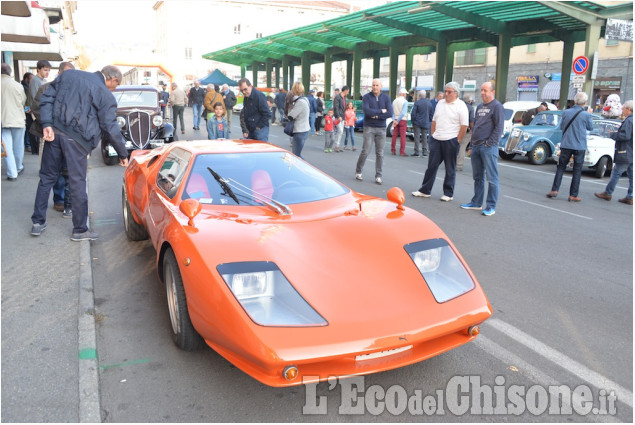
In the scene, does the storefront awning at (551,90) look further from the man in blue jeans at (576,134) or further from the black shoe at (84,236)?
the black shoe at (84,236)

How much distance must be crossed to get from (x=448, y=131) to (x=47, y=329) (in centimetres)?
634

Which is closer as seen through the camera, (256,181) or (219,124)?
(256,181)

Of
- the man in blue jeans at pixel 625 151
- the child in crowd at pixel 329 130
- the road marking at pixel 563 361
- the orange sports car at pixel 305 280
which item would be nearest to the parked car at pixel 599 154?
the man in blue jeans at pixel 625 151

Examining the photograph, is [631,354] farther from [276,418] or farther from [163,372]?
[163,372]

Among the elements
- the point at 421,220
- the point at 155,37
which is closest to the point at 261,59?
the point at 421,220

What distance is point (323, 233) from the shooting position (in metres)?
3.20

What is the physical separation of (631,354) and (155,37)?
100477 millimetres

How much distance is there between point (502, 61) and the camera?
2283 cm

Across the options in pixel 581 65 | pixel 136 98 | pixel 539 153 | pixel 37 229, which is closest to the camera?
pixel 37 229

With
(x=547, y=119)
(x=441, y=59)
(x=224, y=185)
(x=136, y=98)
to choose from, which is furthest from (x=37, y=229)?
(x=441, y=59)

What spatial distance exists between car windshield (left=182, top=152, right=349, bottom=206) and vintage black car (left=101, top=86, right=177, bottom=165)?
7569 mm

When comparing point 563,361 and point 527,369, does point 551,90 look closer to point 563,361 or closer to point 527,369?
point 563,361

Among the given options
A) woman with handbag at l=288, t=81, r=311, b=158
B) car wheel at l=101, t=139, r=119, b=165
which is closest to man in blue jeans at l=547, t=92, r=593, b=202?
woman with handbag at l=288, t=81, r=311, b=158

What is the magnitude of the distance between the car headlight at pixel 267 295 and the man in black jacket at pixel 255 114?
6497 mm
